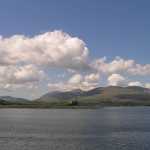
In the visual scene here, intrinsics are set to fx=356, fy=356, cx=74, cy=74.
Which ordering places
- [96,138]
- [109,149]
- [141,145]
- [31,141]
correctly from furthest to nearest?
[96,138], [31,141], [141,145], [109,149]

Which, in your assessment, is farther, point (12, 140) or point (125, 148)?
point (12, 140)

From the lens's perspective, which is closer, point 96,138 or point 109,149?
point 109,149

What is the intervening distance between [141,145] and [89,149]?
36.4ft

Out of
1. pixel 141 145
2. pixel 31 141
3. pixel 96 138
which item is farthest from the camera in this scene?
pixel 96 138

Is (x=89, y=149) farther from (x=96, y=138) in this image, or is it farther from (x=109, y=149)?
(x=96, y=138)

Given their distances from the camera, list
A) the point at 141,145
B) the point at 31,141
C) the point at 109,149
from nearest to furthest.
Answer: the point at 109,149 → the point at 141,145 → the point at 31,141

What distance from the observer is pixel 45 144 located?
71.8m

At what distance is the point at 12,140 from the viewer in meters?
77.4

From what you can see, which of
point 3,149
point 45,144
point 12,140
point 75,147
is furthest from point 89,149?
point 12,140

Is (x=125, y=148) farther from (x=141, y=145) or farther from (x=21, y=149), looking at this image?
(x=21, y=149)

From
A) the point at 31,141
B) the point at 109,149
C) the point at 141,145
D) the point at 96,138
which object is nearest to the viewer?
the point at 109,149

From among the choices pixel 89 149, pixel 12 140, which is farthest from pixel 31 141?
pixel 89 149

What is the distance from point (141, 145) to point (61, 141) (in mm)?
17301

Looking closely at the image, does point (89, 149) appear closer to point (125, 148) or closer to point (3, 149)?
point (125, 148)
